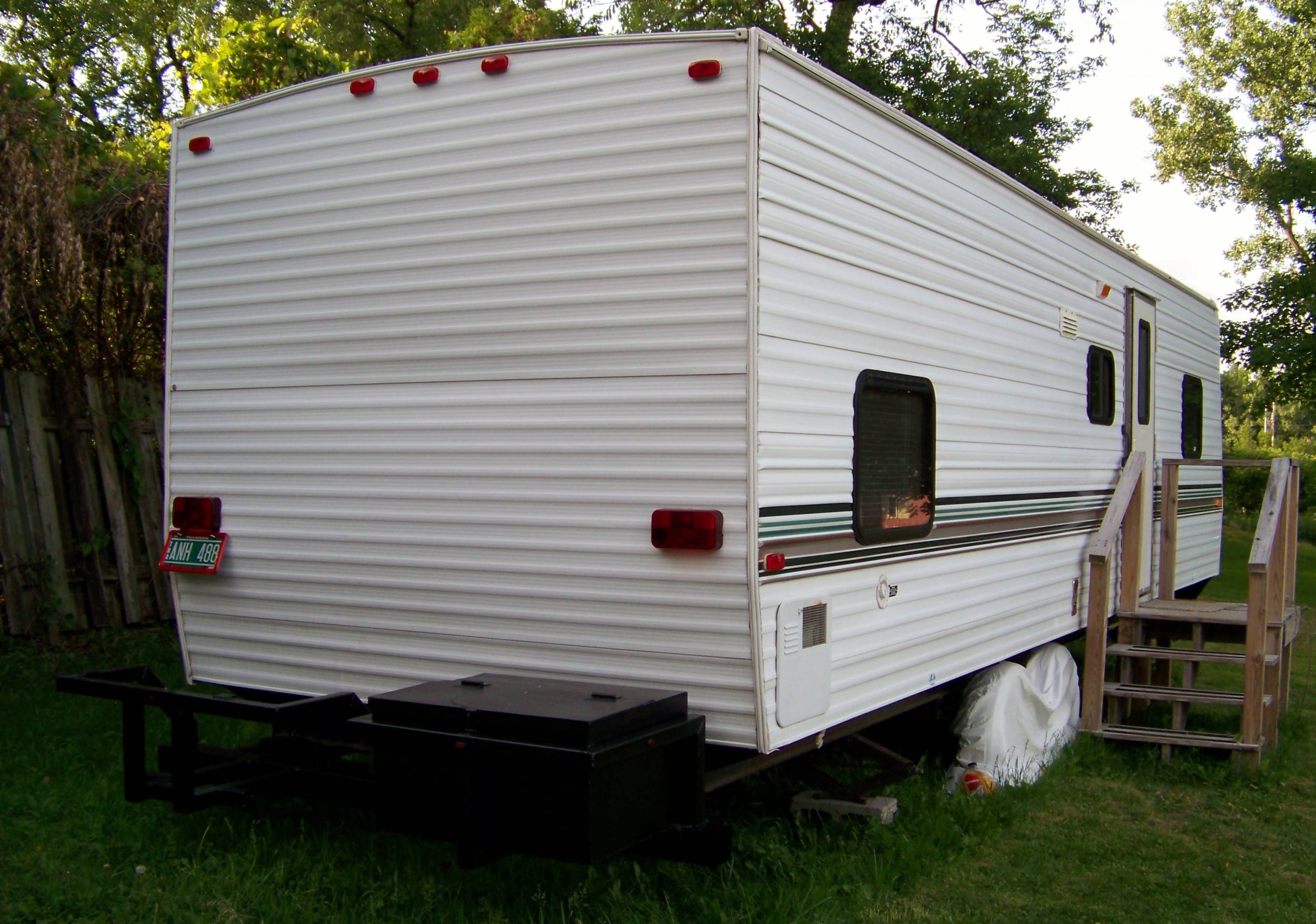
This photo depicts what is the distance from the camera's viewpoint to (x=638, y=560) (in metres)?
3.76

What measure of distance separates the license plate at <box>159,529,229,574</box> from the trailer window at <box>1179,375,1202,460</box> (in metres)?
6.99

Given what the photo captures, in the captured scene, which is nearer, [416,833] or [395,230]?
[416,833]

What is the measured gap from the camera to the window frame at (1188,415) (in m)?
8.81

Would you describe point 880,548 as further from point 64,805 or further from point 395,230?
point 64,805

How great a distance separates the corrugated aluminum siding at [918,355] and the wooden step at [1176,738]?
0.60 metres

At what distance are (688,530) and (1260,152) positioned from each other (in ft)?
74.3

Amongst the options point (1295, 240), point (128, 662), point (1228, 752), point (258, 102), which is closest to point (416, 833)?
point (258, 102)

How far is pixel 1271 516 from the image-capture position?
22.8 feet

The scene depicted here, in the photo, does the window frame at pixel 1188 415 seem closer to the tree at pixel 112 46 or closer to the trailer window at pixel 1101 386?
the trailer window at pixel 1101 386

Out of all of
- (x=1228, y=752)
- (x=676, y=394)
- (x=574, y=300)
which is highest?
(x=574, y=300)

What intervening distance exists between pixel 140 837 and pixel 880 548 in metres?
3.03

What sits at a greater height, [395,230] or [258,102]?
[258,102]

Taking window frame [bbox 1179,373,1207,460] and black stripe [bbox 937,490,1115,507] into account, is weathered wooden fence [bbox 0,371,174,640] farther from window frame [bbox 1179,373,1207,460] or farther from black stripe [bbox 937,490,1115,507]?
window frame [bbox 1179,373,1207,460]

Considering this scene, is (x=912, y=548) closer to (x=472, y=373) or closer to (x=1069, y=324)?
(x=472, y=373)
